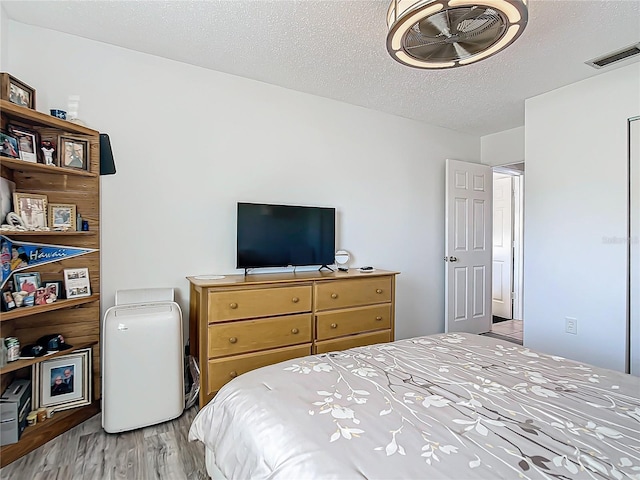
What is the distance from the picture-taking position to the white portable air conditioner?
7.07 ft

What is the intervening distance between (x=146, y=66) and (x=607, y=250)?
3.93 m

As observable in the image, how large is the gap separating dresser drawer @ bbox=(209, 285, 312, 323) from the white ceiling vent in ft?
9.27

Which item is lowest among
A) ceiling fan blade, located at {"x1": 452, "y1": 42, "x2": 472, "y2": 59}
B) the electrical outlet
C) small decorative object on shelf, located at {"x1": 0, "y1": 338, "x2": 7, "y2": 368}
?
the electrical outlet

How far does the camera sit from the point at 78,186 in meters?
2.36

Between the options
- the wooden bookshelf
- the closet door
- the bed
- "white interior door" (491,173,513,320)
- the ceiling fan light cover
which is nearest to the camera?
the bed

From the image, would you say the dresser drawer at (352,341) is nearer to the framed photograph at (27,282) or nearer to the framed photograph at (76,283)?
the framed photograph at (76,283)

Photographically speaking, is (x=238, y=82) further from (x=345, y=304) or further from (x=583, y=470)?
(x=583, y=470)

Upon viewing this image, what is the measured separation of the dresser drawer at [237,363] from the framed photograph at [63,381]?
81cm

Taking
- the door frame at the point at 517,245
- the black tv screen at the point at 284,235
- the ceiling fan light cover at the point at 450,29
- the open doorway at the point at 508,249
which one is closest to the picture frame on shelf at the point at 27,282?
the black tv screen at the point at 284,235

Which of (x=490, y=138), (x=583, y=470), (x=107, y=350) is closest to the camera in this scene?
(x=583, y=470)

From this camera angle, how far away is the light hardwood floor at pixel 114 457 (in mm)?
1799

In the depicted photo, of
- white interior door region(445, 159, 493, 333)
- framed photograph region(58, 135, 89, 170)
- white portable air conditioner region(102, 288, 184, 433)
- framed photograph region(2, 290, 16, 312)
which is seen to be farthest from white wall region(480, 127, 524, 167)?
framed photograph region(2, 290, 16, 312)

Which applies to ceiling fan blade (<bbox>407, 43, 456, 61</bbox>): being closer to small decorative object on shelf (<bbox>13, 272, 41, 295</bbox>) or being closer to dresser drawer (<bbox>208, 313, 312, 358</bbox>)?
dresser drawer (<bbox>208, 313, 312, 358</bbox>)

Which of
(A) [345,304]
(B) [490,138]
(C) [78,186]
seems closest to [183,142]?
(C) [78,186]
